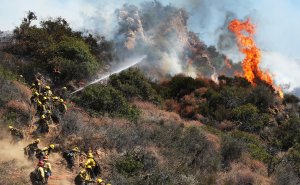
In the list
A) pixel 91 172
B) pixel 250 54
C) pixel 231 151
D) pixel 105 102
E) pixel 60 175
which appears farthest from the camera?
pixel 250 54

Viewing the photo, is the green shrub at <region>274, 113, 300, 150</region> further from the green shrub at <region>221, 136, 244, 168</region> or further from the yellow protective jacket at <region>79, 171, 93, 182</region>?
the yellow protective jacket at <region>79, 171, 93, 182</region>

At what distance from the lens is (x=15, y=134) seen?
22.2 meters

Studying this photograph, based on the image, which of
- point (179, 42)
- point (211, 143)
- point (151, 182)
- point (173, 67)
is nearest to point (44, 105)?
point (151, 182)

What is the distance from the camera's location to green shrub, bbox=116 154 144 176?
71.0ft

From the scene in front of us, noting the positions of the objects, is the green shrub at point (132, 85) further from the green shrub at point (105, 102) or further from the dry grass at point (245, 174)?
the dry grass at point (245, 174)

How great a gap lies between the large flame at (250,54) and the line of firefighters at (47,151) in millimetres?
35465

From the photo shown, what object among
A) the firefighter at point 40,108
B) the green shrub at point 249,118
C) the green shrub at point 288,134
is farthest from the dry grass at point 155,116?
the firefighter at point 40,108

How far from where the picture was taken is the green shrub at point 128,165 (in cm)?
Answer: 2164

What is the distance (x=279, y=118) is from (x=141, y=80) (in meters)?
13.6

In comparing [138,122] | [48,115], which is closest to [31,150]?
[48,115]

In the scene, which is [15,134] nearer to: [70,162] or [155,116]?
[70,162]

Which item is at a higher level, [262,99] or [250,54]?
[250,54]

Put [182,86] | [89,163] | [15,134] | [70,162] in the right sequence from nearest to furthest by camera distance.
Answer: [89,163], [70,162], [15,134], [182,86]

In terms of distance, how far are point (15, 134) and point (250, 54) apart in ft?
156
